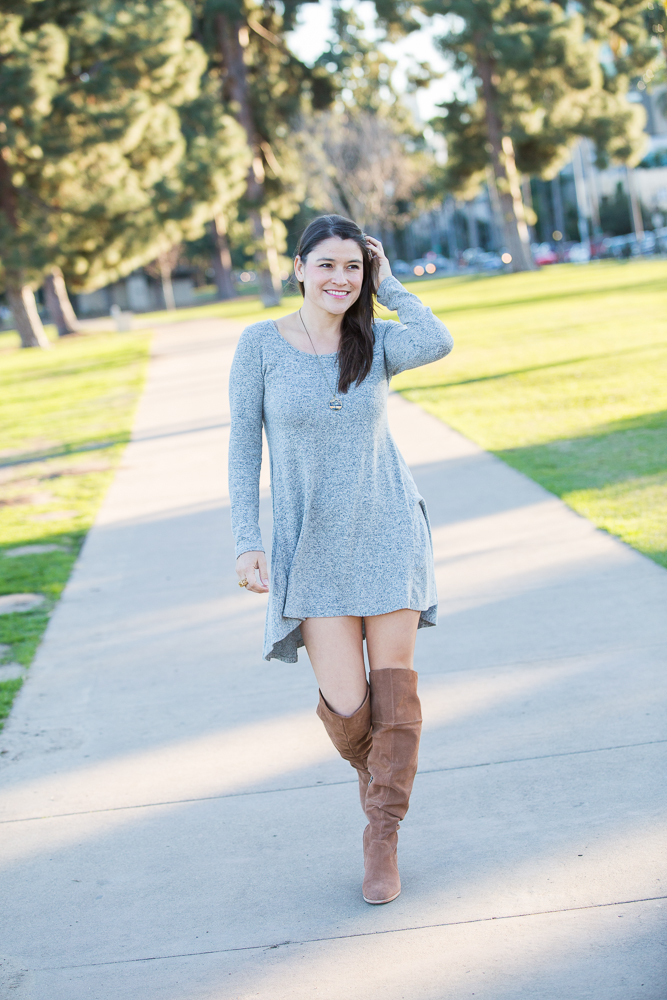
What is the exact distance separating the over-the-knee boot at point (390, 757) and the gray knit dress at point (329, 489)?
0.74 ft

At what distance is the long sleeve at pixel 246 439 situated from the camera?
10.4ft

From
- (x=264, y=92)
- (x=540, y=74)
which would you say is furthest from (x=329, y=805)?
(x=264, y=92)

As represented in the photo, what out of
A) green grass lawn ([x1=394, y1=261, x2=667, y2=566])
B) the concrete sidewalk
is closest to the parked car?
green grass lawn ([x1=394, y1=261, x2=667, y2=566])

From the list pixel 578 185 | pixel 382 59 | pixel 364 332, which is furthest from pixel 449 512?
pixel 578 185

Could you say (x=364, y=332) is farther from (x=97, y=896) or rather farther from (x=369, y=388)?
(x=97, y=896)

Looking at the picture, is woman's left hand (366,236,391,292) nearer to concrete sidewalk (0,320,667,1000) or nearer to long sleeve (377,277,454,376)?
long sleeve (377,277,454,376)

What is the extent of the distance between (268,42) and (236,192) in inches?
275

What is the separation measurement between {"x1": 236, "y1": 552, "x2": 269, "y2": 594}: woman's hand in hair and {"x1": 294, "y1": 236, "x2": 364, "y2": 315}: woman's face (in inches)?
29.4

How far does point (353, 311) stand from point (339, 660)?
1019 millimetres

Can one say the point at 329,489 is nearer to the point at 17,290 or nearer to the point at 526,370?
the point at 526,370

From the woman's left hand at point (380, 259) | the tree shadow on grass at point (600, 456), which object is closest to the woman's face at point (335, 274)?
the woman's left hand at point (380, 259)

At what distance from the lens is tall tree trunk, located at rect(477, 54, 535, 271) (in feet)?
133

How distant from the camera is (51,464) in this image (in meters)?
12.0

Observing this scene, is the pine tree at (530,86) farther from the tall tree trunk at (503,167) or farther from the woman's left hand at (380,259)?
the woman's left hand at (380,259)
